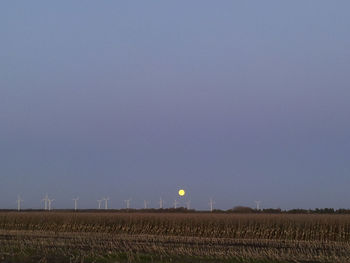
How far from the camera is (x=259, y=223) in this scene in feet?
151

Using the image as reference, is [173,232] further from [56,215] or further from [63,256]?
[63,256]

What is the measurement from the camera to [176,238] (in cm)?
4309

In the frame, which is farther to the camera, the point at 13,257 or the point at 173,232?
the point at 173,232

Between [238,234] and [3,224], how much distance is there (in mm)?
28149

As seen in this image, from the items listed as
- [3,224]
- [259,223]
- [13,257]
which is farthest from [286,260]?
[3,224]

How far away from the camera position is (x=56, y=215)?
2279 inches

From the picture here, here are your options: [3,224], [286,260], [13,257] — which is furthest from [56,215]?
[286,260]

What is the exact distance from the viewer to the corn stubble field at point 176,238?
25.5 meters

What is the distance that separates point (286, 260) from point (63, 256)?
10.1m

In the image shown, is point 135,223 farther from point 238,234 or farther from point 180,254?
point 180,254

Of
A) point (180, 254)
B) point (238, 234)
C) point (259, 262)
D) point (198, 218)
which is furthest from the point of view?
point (198, 218)

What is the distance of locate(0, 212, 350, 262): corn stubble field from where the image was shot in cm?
2552

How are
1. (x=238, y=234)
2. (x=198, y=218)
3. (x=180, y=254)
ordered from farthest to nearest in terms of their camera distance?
(x=198, y=218), (x=238, y=234), (x=180, y=254)

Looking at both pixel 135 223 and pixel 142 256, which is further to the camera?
pixel 135 223
